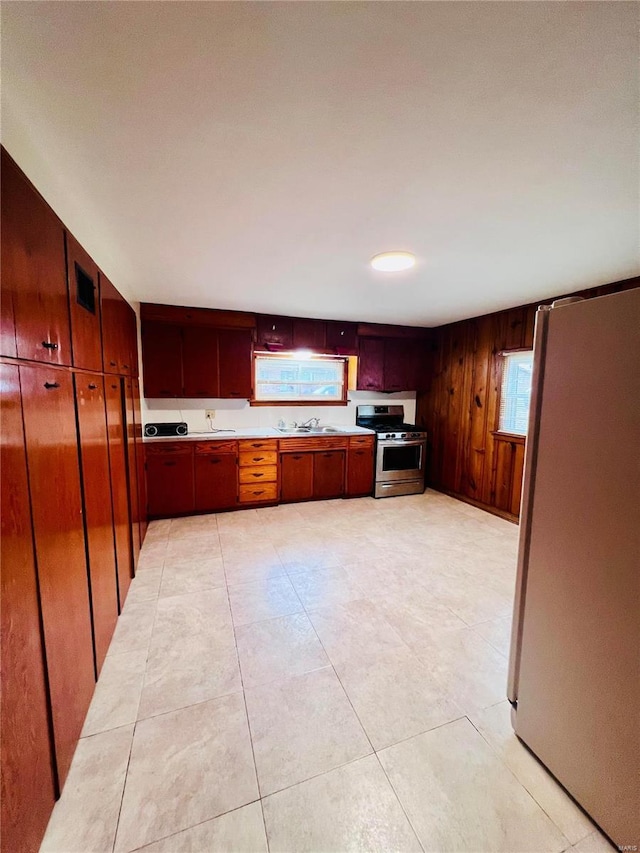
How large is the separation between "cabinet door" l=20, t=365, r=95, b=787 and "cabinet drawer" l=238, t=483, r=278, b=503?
2437mm

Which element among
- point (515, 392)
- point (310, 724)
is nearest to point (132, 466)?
point (310, 724)

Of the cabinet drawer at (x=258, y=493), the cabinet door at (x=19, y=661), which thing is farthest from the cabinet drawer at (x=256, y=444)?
the cabinet door at (x=19, y=661)

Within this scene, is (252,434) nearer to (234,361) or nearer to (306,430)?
(306,430)

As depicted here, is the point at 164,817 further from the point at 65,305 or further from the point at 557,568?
the point at 65,305

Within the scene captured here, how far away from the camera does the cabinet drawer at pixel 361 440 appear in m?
4.43

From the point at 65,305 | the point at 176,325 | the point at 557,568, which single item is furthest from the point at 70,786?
the point at 176,325

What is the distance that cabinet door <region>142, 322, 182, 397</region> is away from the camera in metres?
3.67

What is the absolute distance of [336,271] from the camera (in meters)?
2.56

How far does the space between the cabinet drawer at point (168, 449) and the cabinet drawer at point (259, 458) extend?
0.61m

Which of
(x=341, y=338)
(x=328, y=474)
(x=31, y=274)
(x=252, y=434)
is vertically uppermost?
(x=341, y=338)

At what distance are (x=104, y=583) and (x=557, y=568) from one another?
222cm

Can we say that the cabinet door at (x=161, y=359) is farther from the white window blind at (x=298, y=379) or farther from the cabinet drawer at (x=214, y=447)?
the white window blind at (x=298, y=379)

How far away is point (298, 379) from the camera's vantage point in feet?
15.2

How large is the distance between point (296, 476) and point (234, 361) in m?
1.63
